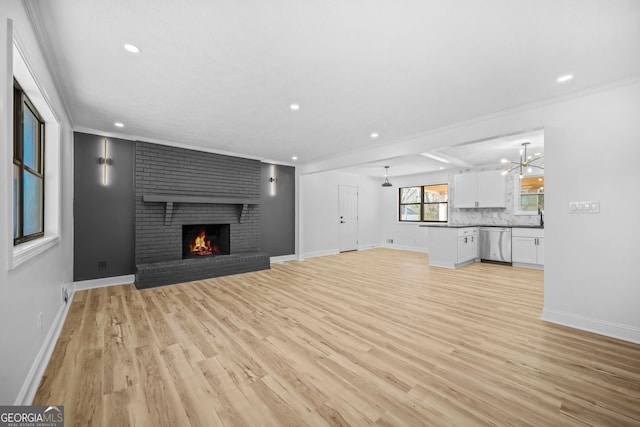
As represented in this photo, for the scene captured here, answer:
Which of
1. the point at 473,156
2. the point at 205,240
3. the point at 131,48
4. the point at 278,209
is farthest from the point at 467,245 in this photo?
the point at 131,48

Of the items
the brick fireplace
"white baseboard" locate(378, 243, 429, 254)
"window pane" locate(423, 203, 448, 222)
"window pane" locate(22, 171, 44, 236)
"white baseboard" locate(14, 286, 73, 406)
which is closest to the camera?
"white baseboard" locate(14, 286, 73, 406)

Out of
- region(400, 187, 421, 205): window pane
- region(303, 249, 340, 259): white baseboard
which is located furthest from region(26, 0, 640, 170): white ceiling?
region(400, 187, 421, 205): window pane

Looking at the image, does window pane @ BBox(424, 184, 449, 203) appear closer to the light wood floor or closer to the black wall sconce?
the light wood floor

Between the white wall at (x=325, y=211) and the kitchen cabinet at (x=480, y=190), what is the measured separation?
2942mm

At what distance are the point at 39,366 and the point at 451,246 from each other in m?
6.55

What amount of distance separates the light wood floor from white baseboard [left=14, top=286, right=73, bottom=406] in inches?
2.4

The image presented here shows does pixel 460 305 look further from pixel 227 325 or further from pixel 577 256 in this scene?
pixel 227 325

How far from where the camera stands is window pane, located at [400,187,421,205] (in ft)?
29.4

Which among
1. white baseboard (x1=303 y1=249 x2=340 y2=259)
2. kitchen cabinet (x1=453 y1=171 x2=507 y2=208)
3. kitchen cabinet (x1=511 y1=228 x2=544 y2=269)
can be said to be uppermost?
kitchen cabinet (x1=453 y1=171 x2=507 y2=208)

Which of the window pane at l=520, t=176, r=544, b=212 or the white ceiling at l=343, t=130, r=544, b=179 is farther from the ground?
the white ceiling at l=343, t=130, r=544, b=179

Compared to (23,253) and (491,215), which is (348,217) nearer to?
(491,215)

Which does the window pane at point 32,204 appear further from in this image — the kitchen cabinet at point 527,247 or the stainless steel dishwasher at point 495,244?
the kitchen cabinet at point 527,247

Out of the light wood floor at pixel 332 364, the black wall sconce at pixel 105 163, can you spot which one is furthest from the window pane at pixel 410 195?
the black wall sconce at pixel 105 163

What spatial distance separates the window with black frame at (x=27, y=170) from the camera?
2.03 m
